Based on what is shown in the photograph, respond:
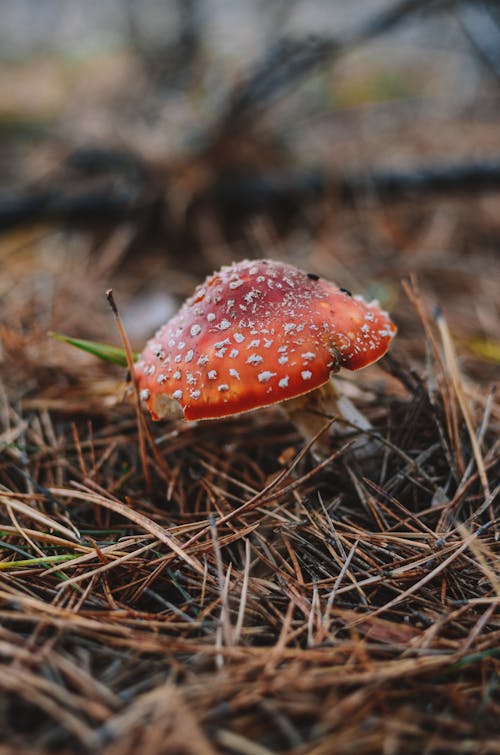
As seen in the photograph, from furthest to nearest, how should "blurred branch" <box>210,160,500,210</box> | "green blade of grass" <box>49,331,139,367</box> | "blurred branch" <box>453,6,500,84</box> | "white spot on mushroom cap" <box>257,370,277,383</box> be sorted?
"blurred branch" <box>210,160,500,210</box> < "blurred branch" <box>453,6,500,84</box> < "green blade of grass" <box>49,331,139,367</box> < "white spot on mushroom cap" <box>257,370,277,383</box>

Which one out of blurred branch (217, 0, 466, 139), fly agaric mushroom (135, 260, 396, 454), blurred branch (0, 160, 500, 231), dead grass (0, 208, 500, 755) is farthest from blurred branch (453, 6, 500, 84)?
fly agaric mushroom (135, 260, 396, 454)

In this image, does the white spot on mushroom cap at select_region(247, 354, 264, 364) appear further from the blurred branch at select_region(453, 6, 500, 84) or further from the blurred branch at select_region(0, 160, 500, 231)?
the blurred branch at select_region(453, 6, 500, 84)

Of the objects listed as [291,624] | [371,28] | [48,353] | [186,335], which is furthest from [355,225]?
[291,624]

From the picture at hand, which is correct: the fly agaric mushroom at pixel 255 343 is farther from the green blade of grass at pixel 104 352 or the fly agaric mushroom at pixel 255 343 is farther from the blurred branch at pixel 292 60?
the blurred branch at pixel 292 60

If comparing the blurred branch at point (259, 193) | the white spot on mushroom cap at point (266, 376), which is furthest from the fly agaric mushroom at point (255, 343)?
the blurred branch at point (259, 193)

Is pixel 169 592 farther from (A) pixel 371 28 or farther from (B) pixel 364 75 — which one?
(B) pixel 364 75
